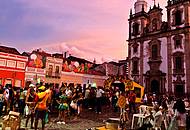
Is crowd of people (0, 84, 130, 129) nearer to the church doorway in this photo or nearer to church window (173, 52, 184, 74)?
church window (173, 52, 184, 74)

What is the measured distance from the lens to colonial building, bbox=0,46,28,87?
2939 cm

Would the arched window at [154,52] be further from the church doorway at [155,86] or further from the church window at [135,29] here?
the church window at [135,29]

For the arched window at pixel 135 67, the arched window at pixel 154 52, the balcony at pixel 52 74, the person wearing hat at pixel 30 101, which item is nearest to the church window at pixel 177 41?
the arched window at pixel 154 52

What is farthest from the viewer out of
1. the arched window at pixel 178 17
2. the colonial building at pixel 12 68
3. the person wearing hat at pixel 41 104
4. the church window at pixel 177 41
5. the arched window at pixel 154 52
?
the arched window at pixel 154 52

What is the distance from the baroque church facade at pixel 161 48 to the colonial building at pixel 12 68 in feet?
53.9

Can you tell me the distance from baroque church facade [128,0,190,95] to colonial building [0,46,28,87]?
53.9 feet

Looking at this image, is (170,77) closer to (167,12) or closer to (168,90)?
(168,90)

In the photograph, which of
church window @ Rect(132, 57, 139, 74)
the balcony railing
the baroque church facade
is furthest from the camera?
church window @ Rect(132, 57, 139, 74)

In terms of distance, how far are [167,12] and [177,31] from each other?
13.0 ft

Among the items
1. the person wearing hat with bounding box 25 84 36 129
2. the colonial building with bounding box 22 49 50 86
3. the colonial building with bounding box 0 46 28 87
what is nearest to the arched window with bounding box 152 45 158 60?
the colonial building with bounding box 22 49 50 86

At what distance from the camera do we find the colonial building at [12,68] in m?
29.4

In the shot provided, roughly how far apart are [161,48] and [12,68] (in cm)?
2086

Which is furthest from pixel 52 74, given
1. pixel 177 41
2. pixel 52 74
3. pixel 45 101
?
pixel 45 101

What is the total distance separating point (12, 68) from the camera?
30.4 meters
